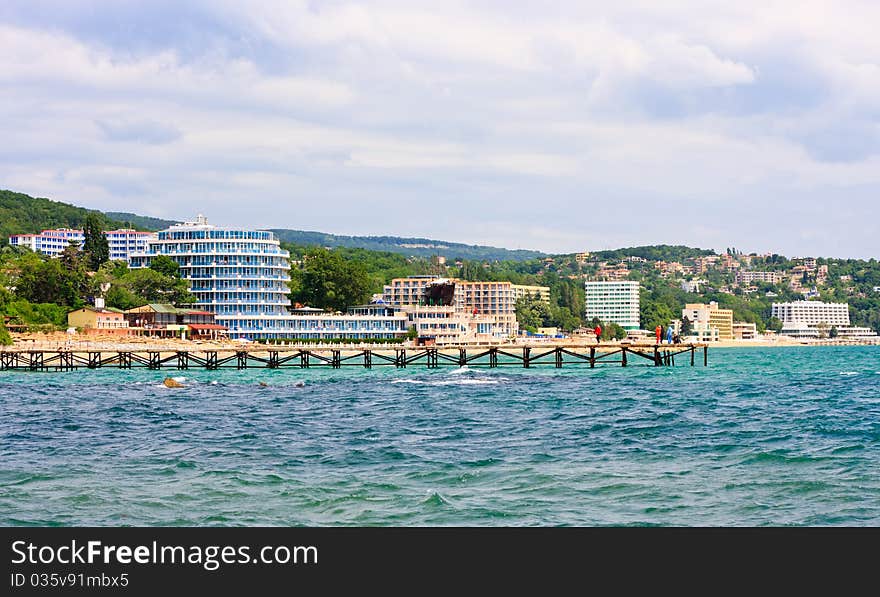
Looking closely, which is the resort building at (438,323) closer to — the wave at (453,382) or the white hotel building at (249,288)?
the white hotel building at (249,288)

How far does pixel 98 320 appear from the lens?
5753 inches

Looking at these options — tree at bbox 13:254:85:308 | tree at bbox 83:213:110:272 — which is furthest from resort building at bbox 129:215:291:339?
tree at bbox 13:254:85:308

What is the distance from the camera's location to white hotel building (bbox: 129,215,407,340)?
168875 mm

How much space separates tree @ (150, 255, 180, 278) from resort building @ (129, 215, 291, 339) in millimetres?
Answer: 2280

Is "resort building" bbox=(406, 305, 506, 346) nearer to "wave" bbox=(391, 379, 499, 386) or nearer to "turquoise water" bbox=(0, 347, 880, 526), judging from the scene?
"wave" bbox=(391, 379, 499, 386)

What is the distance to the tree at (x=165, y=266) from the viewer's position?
171000mm

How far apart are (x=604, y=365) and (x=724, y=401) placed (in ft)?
196

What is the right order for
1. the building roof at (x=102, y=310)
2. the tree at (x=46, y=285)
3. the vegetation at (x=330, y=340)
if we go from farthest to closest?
the vegetation at (x=330, y=340), the tree at (x=46, y=285), the building roof at (x=102, y=310)

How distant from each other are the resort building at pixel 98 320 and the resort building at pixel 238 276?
2043cm

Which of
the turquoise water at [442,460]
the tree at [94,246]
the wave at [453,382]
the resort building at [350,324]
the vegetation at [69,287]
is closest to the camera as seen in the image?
the turquoise water at [442,460]

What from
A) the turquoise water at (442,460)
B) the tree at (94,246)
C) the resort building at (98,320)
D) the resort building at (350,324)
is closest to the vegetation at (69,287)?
the resort building at (98,320)

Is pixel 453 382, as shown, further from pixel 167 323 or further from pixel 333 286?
pixel 333 286

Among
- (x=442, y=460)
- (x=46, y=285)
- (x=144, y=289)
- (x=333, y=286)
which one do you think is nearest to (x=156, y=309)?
(x=144, y=289)
